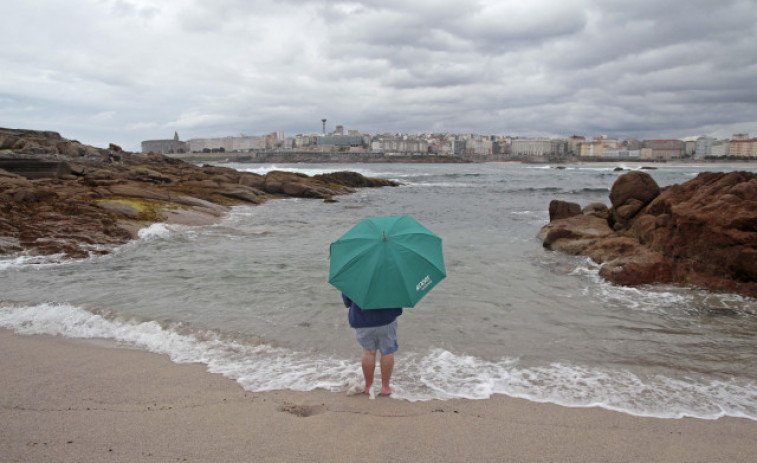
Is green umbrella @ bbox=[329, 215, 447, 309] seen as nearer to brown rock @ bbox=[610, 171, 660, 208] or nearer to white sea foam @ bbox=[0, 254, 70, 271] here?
white sea foam @ bbox=[0, 254, 70, 271]

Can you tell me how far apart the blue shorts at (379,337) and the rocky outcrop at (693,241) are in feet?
22.2

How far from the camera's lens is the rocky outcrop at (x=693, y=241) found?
8953 millimetres

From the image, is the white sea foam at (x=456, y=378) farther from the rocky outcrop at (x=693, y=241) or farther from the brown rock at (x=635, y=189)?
the brown rock at (x=635, y=189)

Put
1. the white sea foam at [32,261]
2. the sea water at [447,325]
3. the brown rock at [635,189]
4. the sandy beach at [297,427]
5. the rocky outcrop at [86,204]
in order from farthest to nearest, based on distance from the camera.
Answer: the brown rock at [635,189] → the rocky outcrop at [86,204] → the white sea foam at [32,261] → the sea water at [447,325] → the sandy beach at [297,427]

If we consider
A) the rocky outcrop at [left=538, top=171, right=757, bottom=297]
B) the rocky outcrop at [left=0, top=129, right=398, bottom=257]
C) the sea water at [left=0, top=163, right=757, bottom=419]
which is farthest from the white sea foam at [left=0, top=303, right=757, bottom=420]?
the rocky outcrop at [left=0, top=129, right=398, bottom=257]

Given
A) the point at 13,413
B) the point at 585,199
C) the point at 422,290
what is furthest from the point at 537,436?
the point at 585,199

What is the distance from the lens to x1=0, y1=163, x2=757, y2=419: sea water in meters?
5.03

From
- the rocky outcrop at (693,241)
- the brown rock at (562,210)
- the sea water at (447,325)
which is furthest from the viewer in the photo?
the brown rock at (562,210)

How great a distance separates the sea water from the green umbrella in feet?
3.91

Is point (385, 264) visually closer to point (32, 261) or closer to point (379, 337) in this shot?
point (379, 337)

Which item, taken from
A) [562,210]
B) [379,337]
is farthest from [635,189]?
[379,337]

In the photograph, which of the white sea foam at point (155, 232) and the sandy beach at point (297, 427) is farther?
the white sea foam at point (155, 232)

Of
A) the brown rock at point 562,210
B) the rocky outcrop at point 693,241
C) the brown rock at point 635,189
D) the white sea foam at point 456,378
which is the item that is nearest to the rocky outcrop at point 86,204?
the white sea foam at point 456,378

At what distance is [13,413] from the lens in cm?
406
